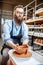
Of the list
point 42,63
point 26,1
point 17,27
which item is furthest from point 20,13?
point 26,1

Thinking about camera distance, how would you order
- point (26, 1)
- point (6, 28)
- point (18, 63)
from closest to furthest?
point (18, 63), point (6, 28), point (26, 1)

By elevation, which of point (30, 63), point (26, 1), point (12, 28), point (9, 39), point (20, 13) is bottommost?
Answer: point (30, 63)

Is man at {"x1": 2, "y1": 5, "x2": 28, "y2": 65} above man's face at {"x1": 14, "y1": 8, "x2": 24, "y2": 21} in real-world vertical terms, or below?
below

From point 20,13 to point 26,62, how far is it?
31.5 inches

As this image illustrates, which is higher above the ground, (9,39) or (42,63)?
(9,39)

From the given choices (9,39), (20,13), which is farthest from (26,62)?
(20,13)

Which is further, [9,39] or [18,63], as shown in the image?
[9,39]

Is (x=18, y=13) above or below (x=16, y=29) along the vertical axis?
above

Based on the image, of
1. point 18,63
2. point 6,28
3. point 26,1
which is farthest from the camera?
point 26,1

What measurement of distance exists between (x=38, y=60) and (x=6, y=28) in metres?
0.69

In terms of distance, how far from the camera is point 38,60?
114cm

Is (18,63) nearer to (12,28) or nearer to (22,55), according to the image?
(22,55)

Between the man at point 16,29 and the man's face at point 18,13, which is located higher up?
the man's face at point 18,13

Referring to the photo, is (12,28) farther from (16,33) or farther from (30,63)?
(30,63)
